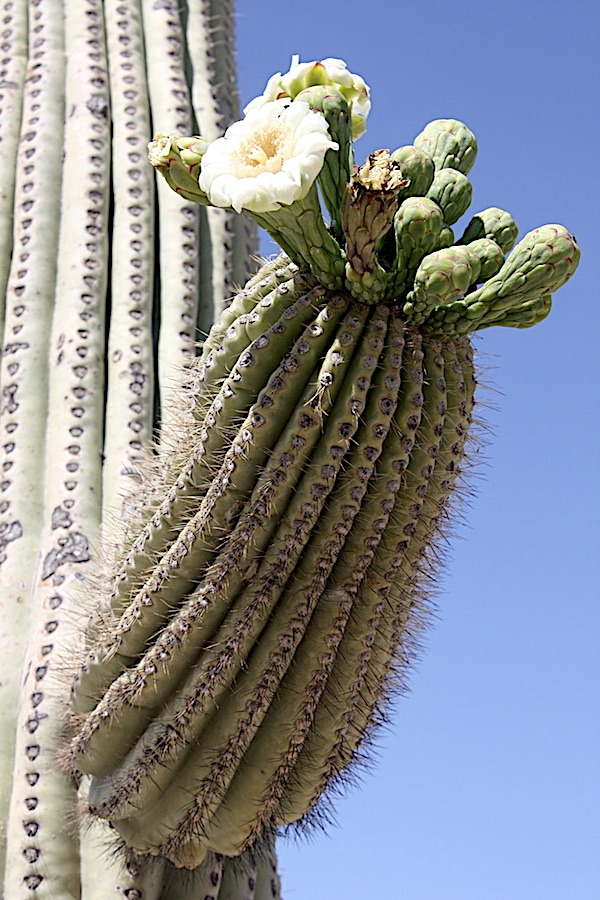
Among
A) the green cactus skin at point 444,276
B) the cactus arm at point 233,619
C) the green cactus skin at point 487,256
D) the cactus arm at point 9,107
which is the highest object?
the cactus arm at point 9,107

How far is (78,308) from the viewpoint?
161 inches

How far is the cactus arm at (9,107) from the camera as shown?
4.28 meters

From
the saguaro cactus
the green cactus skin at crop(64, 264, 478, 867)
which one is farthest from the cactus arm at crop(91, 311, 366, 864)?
the saguaro cactus

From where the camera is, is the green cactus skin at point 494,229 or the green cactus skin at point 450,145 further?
the green cactus skin at point 450,145

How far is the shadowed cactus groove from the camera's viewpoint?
2.58 meters

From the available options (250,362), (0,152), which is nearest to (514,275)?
(250,362)

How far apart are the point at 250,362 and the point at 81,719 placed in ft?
3.41

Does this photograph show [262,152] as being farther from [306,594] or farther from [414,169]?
[306,594]

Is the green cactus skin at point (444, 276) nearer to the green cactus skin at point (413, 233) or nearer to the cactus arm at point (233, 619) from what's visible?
Result: the green cactus skin at point (413, 233)

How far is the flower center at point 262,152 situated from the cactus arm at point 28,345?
1528mm

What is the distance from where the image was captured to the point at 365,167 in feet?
8.15

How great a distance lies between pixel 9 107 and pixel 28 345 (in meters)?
0.97

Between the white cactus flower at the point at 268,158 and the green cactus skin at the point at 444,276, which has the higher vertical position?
the white cactus flower at the point at 268,158

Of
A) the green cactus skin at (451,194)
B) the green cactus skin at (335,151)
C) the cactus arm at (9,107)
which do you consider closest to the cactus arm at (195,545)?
the green cactus skin at (335,151)
